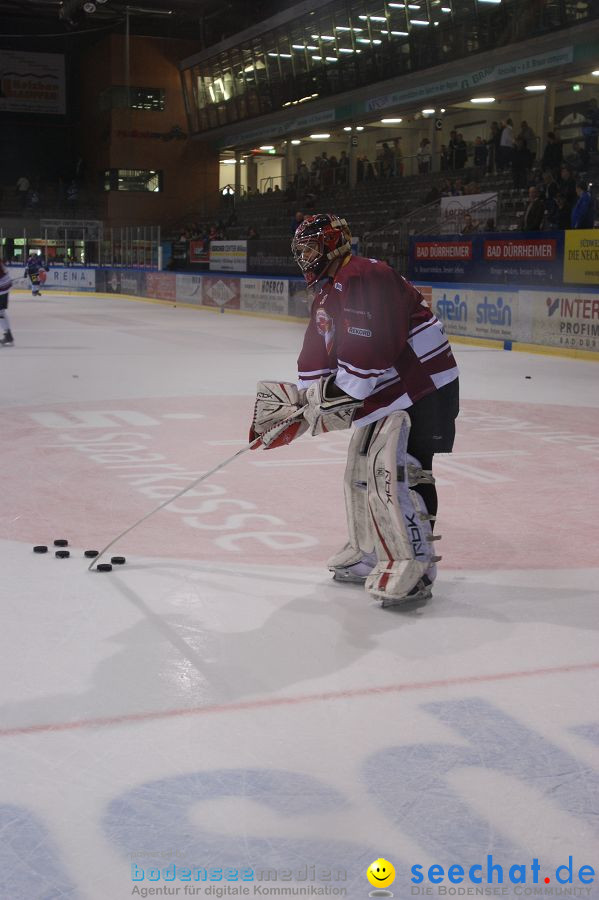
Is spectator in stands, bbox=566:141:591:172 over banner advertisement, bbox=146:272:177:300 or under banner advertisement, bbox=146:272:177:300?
over

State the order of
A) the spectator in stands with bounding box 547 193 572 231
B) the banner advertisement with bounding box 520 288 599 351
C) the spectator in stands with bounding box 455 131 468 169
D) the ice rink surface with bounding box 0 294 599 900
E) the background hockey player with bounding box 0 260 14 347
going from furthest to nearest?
the spectator in stands with bounding box 455 131 468 169, the spectator in stands with bounding box 547 193 572 231, the banner advertisement with bounding box 520 288 599 351, the background hockey player with bounding box 0 260 14 347, the ice rink surface with bounding box 0 294 599 900

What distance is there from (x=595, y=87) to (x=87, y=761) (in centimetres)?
2916

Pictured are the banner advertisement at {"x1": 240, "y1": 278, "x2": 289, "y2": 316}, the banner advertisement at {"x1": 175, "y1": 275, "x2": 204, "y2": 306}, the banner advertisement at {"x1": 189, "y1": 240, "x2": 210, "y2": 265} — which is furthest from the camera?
the banner advertisement at {"x1": 189, "y1": 240, "x2": 210, "y2": 265}

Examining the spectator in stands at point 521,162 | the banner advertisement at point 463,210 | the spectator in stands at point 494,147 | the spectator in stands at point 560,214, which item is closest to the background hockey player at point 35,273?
the banner advertisement at point 463,210

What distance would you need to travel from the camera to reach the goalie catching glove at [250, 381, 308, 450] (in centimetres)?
388

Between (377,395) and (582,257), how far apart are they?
1219cm

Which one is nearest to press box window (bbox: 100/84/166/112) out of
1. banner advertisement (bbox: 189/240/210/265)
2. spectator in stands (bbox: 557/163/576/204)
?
banner advertisement (bbox: 189/240/210/265)

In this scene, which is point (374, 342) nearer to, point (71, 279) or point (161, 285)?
point (161, 285)

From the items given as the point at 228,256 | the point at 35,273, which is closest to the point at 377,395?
the point at 35,273

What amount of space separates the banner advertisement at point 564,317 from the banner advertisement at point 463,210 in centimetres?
519

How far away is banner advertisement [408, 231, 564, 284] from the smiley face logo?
573 inches

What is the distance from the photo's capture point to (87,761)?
8.43ft

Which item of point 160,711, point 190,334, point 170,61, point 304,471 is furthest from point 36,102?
point 160,711

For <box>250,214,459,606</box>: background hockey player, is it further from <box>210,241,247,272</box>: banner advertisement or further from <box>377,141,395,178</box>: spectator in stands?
<box>377,141,395,178</box>: spectator in stands
